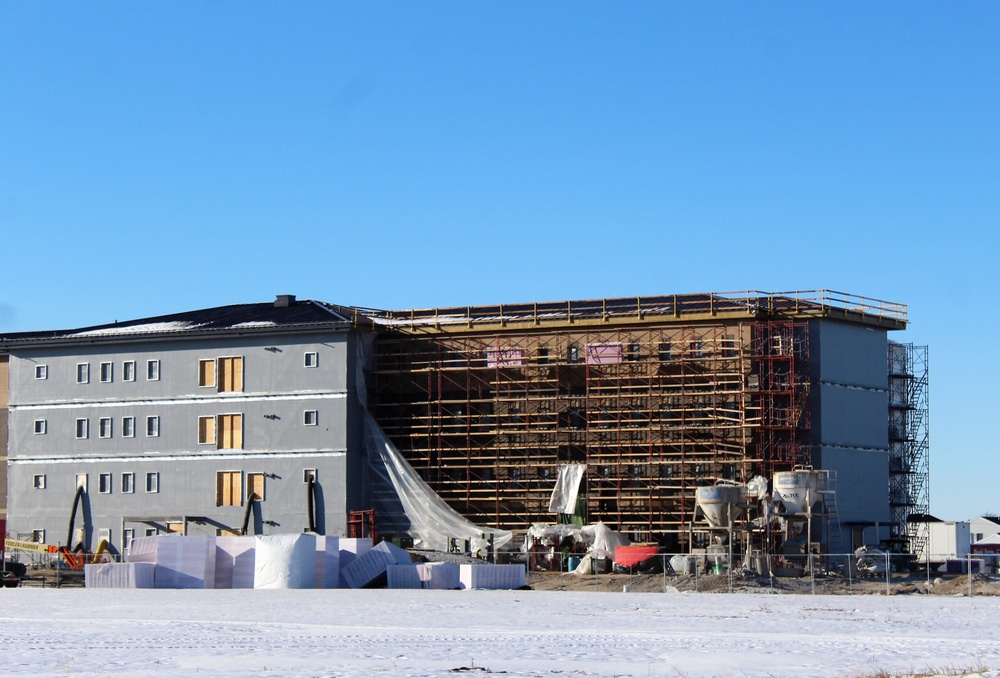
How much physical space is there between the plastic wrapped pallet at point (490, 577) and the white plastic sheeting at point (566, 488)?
1578cm

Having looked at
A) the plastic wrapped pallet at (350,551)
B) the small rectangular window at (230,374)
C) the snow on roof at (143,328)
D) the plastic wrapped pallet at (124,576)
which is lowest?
the plastic wrapped pallet at (124,576)

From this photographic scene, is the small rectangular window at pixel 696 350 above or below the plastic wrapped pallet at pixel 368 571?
above

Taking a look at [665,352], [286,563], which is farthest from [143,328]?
[286,563]

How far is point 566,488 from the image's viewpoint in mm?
74500

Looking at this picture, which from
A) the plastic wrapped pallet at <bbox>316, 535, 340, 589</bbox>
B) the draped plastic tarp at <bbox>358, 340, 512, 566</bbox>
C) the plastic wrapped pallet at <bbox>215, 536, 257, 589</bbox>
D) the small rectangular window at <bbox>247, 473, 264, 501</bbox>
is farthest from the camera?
the small rectangular window at <bbox>247, 473, 264, 501</bbox>

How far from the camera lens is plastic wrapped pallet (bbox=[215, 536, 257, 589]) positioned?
188 feet

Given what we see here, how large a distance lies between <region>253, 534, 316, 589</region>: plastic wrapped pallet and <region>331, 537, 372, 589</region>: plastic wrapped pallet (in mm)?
1331

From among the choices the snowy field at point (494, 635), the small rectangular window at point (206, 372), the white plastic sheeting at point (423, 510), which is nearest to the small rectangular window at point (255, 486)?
the small rectangular window at point (206, 372)

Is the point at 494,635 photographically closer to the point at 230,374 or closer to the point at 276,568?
the point at 276,568

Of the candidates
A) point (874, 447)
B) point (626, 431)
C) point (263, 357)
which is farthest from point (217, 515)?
point (874, 447)

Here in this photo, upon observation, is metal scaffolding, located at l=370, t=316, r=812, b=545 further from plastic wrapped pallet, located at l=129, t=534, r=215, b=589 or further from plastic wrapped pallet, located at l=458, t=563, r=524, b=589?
plastic wrapped pallet, located at l=129, t=534, r=215, b=589

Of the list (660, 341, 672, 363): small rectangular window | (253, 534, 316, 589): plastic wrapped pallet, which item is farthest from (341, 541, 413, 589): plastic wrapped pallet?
(660, 341, 672, 363): small rectangular window

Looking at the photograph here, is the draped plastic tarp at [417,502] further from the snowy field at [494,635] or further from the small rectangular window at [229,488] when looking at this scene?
the snowy field at [494,635]

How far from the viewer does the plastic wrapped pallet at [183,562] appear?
57.3 meters
